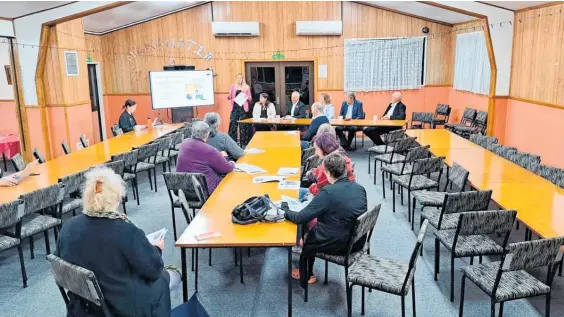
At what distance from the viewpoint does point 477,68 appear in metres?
9.75

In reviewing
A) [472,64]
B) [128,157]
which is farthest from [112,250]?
[472,64]

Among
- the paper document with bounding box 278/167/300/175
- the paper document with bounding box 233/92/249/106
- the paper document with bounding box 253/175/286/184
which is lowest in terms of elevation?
the paper document with bounding box 253/175/286/184

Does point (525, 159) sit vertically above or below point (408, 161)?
Answer: above

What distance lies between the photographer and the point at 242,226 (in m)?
3.52

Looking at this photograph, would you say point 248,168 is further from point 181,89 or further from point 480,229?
point 181,89

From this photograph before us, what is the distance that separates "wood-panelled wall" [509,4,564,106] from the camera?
279 inches

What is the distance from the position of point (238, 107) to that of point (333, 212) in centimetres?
788

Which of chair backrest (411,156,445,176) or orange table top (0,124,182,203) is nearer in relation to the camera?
orange table top (0,124,182,203)

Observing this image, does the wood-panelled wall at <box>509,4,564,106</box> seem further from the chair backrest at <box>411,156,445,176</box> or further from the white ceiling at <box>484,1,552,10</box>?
the chair backrest at <box>411,156,445,176</box>

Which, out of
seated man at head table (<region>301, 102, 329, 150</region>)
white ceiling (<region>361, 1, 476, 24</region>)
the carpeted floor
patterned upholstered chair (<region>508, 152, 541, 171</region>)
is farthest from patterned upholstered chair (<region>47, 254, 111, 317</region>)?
white ceiling (<region>361, 1, 476, 24</region>)

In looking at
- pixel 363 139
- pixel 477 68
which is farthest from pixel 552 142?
pixel 363 139

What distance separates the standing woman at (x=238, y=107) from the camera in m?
10.9

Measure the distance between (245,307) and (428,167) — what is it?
2.83 meters

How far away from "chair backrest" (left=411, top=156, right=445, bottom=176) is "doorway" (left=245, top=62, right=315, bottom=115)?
22.0 ft
